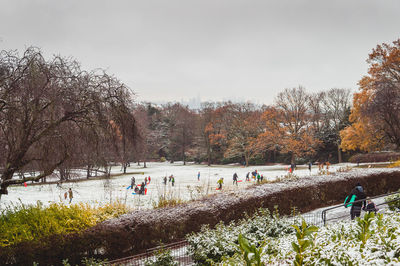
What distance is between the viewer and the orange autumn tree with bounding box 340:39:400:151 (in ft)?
75.2

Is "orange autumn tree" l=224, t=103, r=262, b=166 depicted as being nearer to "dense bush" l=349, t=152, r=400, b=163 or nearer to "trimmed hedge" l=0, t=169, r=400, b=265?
"dense bush" l=349, t=152, r=400, b=163

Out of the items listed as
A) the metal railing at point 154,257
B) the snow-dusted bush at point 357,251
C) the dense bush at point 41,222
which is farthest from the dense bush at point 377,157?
the dense bush at point 41,222

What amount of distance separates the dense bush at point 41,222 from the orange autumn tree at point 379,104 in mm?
24781

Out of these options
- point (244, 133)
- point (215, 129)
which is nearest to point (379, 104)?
point (244, 133)

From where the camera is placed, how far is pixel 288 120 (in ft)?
133

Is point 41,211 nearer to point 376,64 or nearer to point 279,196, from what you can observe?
point 279,196

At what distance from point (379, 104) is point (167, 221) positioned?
897 inches

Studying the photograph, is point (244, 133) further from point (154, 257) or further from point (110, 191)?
point (154, 257)

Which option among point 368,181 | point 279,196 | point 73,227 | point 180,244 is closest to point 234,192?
point 279,196

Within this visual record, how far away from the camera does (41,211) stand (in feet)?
23.2

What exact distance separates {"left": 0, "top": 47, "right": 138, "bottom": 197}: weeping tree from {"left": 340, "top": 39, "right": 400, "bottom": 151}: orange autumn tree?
2378 cm

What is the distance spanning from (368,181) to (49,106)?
53.1 ft

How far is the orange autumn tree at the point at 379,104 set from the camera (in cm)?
2291

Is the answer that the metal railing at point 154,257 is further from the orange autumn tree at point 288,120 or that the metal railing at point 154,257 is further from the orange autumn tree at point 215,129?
the orange autumn tree at point 215,129
